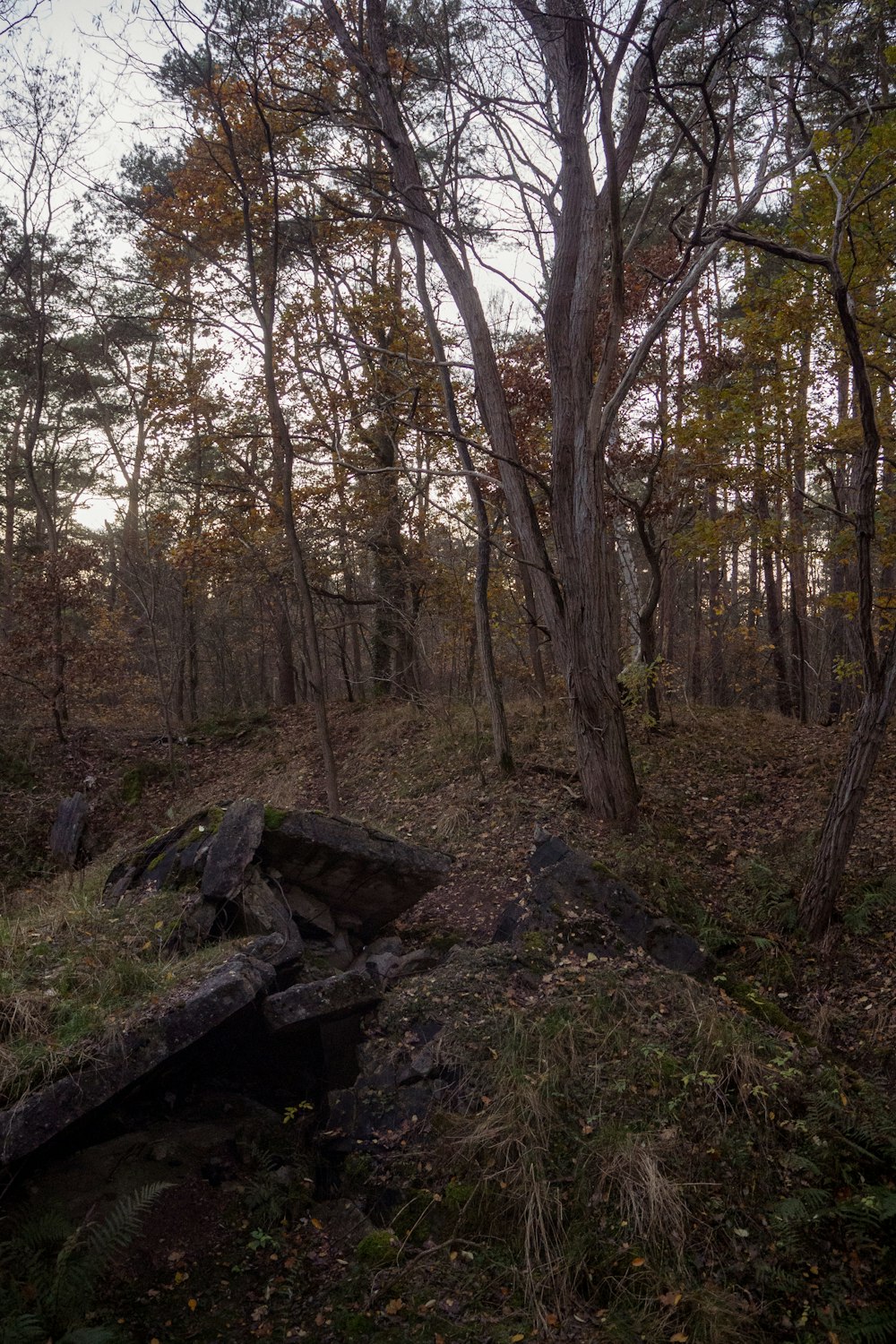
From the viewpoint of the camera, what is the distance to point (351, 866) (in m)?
6.20

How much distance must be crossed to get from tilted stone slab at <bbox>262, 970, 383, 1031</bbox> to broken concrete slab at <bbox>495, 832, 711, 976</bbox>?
1248 millimetres

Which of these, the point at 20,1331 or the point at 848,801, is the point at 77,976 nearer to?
the point at 20,1331

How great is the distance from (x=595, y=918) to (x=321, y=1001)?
2.06 m

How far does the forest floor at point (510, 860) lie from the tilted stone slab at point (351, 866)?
383 mm

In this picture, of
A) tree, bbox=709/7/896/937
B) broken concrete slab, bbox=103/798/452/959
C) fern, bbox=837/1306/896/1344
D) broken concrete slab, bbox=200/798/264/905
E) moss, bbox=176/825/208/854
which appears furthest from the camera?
moss, bbox=176/825/208/854

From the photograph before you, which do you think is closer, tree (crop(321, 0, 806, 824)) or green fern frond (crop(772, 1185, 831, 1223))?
green fern frond (crop(772, 1185, 831, 1223))

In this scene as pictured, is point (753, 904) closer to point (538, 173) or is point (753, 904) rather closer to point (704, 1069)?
point (704, 1069)

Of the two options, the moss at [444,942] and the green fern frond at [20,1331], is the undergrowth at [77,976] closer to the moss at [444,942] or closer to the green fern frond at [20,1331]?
the green fern frond at [20,1331]

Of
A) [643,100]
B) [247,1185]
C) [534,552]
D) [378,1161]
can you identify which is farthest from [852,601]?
[247,1185]

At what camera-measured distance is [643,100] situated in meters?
7.70

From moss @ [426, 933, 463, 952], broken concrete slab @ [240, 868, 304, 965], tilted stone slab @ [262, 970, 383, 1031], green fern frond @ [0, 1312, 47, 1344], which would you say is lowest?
green fern frond @ [0, 1312, 47, 1344]

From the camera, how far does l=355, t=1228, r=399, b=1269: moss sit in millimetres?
3732

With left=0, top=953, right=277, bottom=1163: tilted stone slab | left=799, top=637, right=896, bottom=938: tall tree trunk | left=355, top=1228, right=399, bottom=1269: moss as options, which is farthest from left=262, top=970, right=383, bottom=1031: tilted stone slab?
left=799, top=637, right=896, bottom=938: tall tree trunk

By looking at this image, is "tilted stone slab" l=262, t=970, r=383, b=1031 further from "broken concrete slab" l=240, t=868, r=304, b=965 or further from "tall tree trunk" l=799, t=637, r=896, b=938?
"tall tree trunk" l=799, t=637, r=896, b=938
